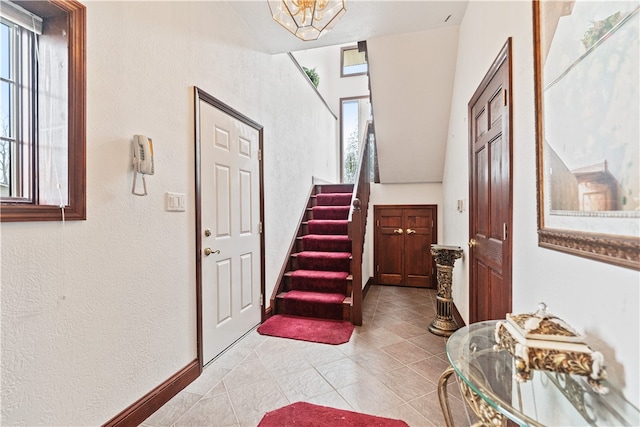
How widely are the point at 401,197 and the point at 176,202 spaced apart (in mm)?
3612

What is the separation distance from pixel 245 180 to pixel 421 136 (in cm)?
247

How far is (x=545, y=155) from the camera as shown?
1151mm

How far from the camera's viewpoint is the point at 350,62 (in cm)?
665

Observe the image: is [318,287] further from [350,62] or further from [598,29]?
[350,62]

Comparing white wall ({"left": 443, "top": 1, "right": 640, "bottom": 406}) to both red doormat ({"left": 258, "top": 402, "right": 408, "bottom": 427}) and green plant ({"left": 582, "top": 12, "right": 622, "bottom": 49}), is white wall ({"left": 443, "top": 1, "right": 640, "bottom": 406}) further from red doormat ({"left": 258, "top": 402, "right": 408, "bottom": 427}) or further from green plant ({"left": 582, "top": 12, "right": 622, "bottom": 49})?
red doormat ({"left": 258, "top": 402, "right": 408, "bottom": 427})

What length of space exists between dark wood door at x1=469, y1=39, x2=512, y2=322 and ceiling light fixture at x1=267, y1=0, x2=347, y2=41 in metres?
0.99

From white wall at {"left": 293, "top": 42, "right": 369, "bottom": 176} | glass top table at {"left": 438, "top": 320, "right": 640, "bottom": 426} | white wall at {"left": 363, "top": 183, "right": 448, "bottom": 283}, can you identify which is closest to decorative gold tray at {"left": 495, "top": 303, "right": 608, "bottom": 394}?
glass top table at {"left": 438, "top": 320, "right": 640, "bottom": 426}

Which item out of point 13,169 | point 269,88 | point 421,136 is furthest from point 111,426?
point 421,136

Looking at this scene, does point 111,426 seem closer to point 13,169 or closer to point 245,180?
point 13,169

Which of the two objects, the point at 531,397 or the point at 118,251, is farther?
the point at 118,251

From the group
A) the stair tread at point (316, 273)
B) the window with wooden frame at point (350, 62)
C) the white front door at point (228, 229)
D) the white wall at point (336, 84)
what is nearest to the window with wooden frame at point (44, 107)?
the white front door at point (228, 229)

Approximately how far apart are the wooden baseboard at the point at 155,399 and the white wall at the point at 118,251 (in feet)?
0.12

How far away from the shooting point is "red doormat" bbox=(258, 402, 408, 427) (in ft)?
5.29

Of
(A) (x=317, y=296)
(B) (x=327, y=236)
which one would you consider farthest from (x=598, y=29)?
(B) (x=327, y=236)
